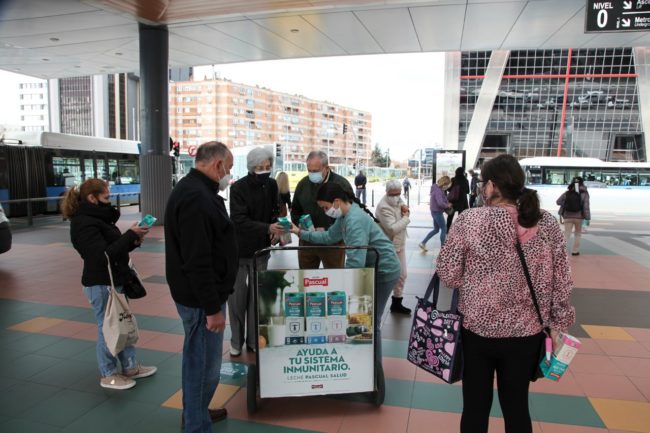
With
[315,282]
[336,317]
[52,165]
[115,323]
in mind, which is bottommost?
[115,323]

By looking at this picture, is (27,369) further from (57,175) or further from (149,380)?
(57,175)

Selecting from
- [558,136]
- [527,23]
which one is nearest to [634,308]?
[527,23]

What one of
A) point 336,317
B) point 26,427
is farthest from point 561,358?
point 26,427

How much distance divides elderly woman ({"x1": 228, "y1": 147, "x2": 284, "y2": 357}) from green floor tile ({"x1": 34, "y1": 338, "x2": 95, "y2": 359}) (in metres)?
1.50

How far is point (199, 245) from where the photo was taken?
2518 mm

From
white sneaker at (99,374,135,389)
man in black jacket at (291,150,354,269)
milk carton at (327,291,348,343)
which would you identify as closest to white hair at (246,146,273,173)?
man in black jacket at (291,150,354,269)

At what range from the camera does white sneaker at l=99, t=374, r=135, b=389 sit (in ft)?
12.2

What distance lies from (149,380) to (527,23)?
1173cm

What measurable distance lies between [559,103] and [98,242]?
64.5 meters

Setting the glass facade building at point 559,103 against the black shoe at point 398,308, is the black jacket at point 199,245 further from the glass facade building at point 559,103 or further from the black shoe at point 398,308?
the glass facade building at point 559,103

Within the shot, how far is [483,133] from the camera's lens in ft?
185

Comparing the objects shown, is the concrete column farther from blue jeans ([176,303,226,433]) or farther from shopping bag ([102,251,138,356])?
blue jeans ([176,303,226,433])

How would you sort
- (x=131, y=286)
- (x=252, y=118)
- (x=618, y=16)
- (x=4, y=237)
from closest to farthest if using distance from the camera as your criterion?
(x=131, y=286), (x=4, y=237), (x=618, y=16), (x=252, y=118)

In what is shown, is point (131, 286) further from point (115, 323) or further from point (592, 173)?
point (592, 173)
